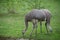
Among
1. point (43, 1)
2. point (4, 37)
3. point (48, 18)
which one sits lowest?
point (4, 37)

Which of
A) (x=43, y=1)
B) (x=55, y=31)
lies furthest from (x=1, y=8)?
(x=55, y=31)

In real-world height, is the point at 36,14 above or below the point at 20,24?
above

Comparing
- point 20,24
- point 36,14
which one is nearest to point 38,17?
point 36,14

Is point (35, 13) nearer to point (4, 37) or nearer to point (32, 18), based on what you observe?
point (32, 18)

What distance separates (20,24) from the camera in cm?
406

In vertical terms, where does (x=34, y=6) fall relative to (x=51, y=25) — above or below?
above

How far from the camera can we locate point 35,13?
13.3 feet

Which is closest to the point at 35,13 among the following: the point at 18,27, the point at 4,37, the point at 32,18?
the point at 32,18

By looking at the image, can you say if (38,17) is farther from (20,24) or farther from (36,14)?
(20,24)

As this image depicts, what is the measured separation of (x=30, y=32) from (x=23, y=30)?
0.38ft

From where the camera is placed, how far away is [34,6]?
405 cm

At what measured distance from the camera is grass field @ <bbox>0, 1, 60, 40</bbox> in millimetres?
4032

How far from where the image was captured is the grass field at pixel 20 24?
403 centimetres

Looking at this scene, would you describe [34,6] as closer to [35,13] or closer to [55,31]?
[35,13]
